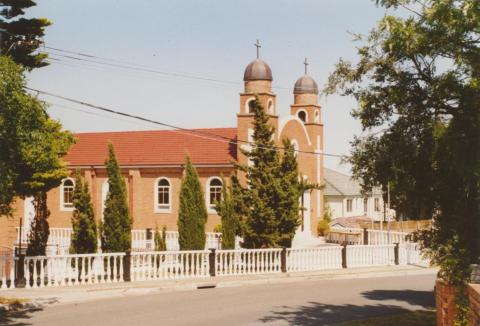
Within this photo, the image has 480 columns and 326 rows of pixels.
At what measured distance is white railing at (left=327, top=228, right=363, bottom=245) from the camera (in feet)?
111

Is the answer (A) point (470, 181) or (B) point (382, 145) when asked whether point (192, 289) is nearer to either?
(B) point (382, 145)

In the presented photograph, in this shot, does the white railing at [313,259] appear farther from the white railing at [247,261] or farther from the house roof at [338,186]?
the house roof at [338,186]

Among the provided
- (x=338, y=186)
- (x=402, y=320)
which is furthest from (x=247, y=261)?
(x=338, y=186)

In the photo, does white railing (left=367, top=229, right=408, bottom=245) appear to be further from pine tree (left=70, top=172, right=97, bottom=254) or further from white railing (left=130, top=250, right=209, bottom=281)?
pine tree (left=70, top=172, right=97, bottom=254)

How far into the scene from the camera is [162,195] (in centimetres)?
3688

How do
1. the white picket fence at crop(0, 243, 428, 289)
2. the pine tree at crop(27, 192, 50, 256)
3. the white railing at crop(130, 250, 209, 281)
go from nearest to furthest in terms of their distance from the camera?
the white picket fence at crop(0, 243, 428, 289), the white railing at crop(130, 250, 209, 281), the pine tree at crop(27, 192, 50, 256)

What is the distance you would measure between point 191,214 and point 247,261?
2694mm

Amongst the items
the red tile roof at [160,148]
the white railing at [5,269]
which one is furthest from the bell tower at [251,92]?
the white railing at [5,269]

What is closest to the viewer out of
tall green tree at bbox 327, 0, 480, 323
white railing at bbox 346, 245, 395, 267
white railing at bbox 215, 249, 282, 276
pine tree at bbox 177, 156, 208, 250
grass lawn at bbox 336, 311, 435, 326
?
tall green tree at bbox 327, 0, 480, 323

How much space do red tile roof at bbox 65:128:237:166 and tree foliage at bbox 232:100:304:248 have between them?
1102 centimetres

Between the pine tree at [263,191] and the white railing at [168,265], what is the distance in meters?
2.84

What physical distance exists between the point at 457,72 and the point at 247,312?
772 centimetres

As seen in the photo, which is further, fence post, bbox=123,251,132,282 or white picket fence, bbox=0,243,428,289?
fence post, bbox=123,251,132,282

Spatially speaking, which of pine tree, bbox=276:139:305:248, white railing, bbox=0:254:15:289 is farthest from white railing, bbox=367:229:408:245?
white railing, bbox=0:254:15:289
